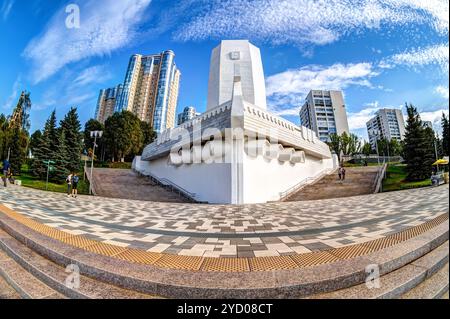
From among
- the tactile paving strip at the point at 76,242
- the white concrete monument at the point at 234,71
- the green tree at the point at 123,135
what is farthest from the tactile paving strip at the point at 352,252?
the green tree at the point at 123,135

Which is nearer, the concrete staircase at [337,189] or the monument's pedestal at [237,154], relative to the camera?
the monument's pedestal at [237,154]

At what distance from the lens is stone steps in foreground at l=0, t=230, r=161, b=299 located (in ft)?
5.64

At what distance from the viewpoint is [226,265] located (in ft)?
6.91

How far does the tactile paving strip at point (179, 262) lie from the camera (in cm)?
200

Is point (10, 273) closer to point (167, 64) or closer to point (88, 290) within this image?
point (88, 290)

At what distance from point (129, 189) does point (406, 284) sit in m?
17.5

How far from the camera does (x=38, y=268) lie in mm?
2166

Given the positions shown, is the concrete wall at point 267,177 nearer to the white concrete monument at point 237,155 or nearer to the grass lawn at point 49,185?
the white concrete monument at point 237,155

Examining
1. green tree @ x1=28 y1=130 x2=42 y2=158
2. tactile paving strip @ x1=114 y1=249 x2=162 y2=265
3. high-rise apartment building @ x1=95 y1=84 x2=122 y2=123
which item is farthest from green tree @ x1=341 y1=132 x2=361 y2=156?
high-rise apartment building @ x1=95 y1=84 x2=122 y2=123

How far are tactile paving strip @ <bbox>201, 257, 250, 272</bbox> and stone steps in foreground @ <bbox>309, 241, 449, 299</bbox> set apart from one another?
0.72 m

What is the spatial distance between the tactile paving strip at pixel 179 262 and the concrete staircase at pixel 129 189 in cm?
1119

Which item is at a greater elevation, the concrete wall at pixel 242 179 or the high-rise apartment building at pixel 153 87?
the high-rise apartment building at pixel 153 87

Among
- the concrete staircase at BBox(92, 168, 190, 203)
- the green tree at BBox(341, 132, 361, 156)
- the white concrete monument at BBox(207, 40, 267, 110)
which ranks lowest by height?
the concrete staircase at BBox(92, 168, 190, 203)

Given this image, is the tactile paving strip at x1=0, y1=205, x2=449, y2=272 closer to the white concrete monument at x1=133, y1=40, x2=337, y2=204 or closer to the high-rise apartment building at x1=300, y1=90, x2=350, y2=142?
the white concrete monument at x1=133, y1=40, x2=337, y2=204
